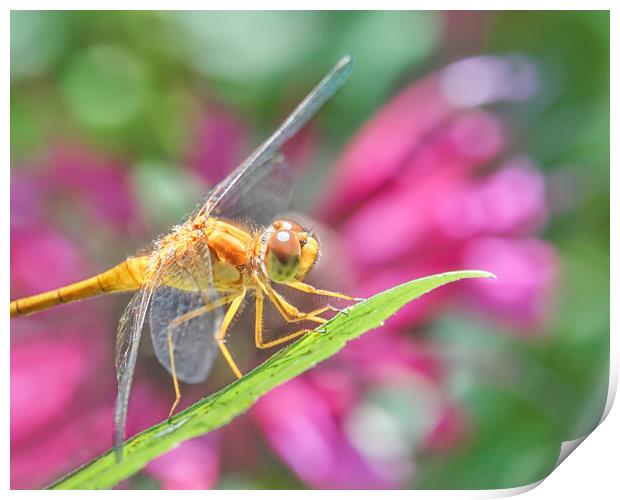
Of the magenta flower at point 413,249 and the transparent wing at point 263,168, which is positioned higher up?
the transparent wing at point 263,168

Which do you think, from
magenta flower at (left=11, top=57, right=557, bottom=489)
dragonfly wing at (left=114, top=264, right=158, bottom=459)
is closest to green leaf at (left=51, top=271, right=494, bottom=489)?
dragonfly wing at (left=114, top=264, right=158, bottom=459)

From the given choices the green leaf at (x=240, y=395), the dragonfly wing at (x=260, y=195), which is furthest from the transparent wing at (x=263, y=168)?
the green leaf at (x=240, y=395)

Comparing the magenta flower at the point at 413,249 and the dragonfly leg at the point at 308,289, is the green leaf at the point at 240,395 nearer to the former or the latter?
the dragonfly leg at the point at 308,289

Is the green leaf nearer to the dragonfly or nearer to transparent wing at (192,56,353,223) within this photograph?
the dragonfly
